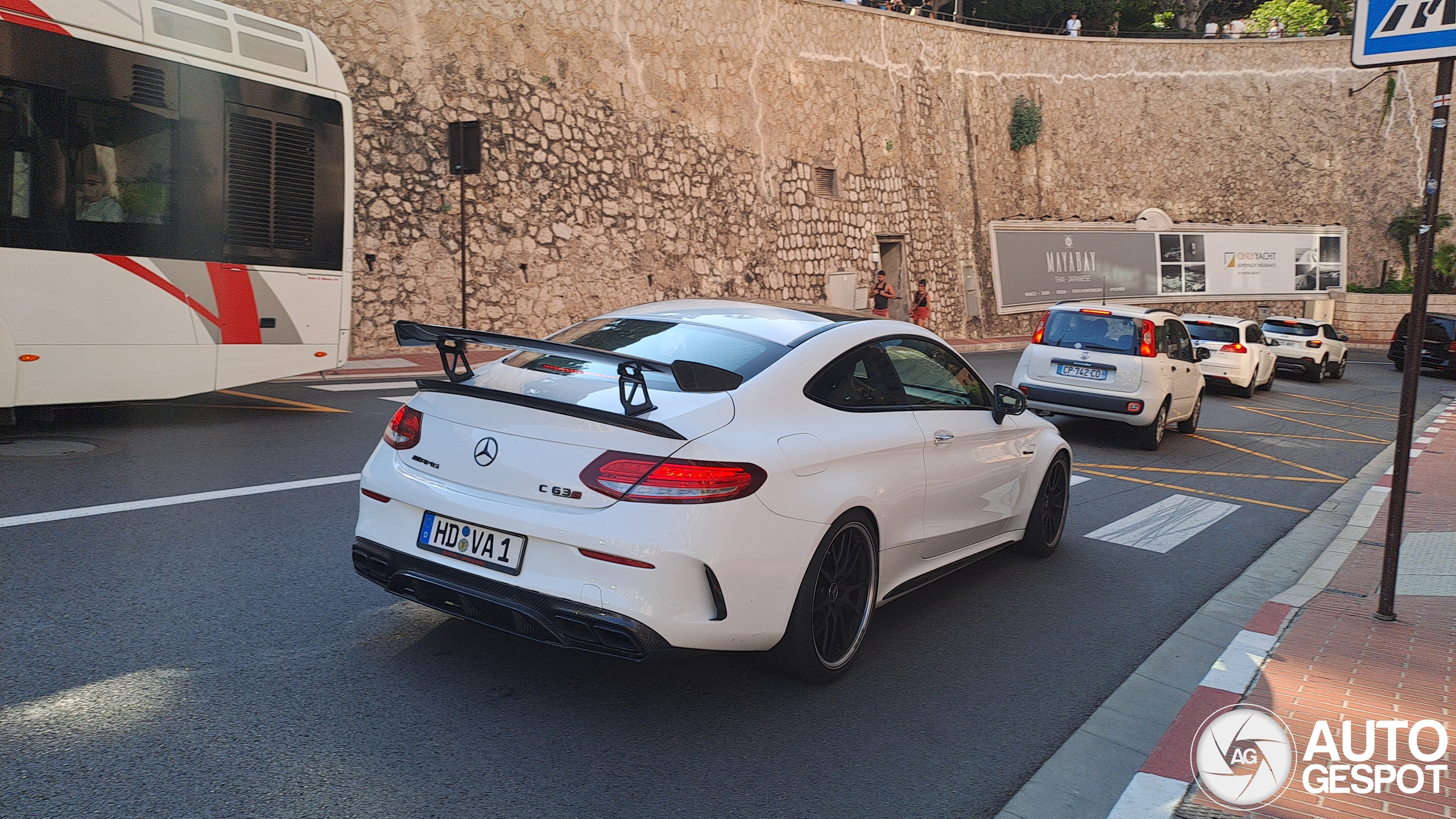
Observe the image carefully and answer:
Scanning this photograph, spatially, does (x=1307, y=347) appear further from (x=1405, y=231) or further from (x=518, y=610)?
(x=1405, y=231)

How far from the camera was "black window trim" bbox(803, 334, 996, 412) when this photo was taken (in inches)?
177

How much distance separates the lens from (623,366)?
13.0 feet

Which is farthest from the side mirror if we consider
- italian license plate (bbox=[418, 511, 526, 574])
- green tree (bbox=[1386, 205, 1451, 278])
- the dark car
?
green tree (bbox=[1386, 205, 1451, 278])

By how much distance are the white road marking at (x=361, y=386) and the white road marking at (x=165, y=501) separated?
5361 mm

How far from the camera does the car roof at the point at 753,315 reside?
4883mm

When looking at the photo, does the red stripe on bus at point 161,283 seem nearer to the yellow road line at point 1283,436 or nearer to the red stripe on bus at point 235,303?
the red stripe on bus at point 235,303

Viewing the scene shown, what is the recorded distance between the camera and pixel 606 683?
4.21 metres

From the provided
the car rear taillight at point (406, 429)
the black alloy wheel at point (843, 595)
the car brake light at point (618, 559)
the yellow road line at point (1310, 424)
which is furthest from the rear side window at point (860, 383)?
the yellow road line at point (1310, 424)

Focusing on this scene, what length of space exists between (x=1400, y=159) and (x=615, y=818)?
170 ft

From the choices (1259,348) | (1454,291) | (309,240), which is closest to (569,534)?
(309,240)

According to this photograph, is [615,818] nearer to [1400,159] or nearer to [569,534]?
[569,534]

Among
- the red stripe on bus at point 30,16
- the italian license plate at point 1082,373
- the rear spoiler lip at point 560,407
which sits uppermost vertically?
the red stripe on bus at point 30,16

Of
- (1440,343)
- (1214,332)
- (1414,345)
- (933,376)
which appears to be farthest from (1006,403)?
(1440,343)

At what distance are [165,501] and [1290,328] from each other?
25.3 metres
